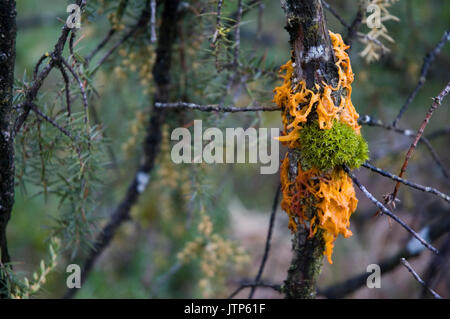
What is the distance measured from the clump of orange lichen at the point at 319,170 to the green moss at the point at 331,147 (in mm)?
12

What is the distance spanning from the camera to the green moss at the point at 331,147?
74 centimetres

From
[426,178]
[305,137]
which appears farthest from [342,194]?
[426,178]

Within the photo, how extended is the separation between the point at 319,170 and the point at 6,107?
649 mm

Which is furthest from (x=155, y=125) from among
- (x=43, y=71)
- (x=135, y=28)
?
(x=43, y=71)

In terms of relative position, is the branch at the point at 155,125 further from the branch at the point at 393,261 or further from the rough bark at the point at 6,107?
the branch at the point at 393,261

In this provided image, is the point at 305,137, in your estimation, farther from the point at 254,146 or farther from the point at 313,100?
the point at 254,146

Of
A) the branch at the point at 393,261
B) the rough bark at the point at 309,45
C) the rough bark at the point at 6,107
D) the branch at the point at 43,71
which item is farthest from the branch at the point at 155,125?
the branch at the point at 393,261

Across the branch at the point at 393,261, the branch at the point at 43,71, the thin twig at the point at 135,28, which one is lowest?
the branch at the point at 393,261

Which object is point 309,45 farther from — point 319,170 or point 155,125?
point 155,125

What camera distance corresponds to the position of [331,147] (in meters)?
0.73

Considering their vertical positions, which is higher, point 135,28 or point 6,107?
point 135,28

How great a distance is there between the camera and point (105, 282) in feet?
7.68

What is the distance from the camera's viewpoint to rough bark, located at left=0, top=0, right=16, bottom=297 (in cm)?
75
